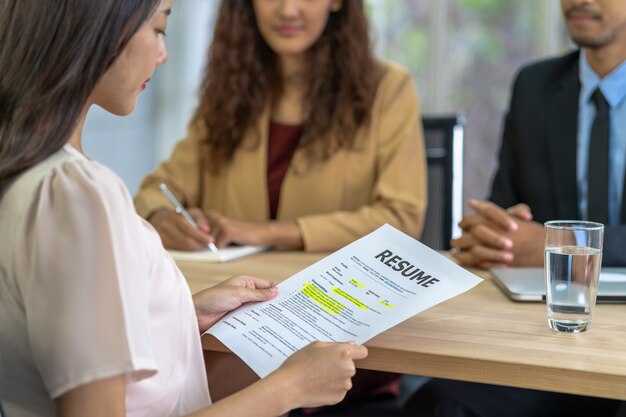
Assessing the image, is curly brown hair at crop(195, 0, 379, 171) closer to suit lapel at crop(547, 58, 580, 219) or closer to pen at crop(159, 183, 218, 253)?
pen at crop(159, 183, 218, 253)

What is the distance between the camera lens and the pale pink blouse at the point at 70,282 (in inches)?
40.5

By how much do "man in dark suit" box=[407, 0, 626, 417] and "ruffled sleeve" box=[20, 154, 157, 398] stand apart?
920mm

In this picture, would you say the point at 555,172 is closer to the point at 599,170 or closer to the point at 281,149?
the point at 599,170

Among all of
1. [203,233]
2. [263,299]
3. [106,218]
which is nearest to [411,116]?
[203,233]

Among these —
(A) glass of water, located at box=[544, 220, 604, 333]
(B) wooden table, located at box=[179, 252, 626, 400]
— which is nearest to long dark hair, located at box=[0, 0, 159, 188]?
(B) wooden table, located at box=[179, 252, 626, 400]

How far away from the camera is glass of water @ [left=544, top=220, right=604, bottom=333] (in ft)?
Answer: 4.42

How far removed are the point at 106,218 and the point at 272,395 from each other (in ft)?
1.01

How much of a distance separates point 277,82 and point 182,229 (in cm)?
61

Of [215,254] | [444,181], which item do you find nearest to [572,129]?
[444,181]

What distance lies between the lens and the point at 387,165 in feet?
7.55

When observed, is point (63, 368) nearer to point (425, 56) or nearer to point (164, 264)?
point (164, 264)

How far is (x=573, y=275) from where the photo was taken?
53.1 inches

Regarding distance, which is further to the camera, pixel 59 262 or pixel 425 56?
pixel 425 56

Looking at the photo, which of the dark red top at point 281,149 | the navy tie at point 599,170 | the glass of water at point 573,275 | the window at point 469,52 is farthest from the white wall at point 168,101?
the glass of water at point 573,275
